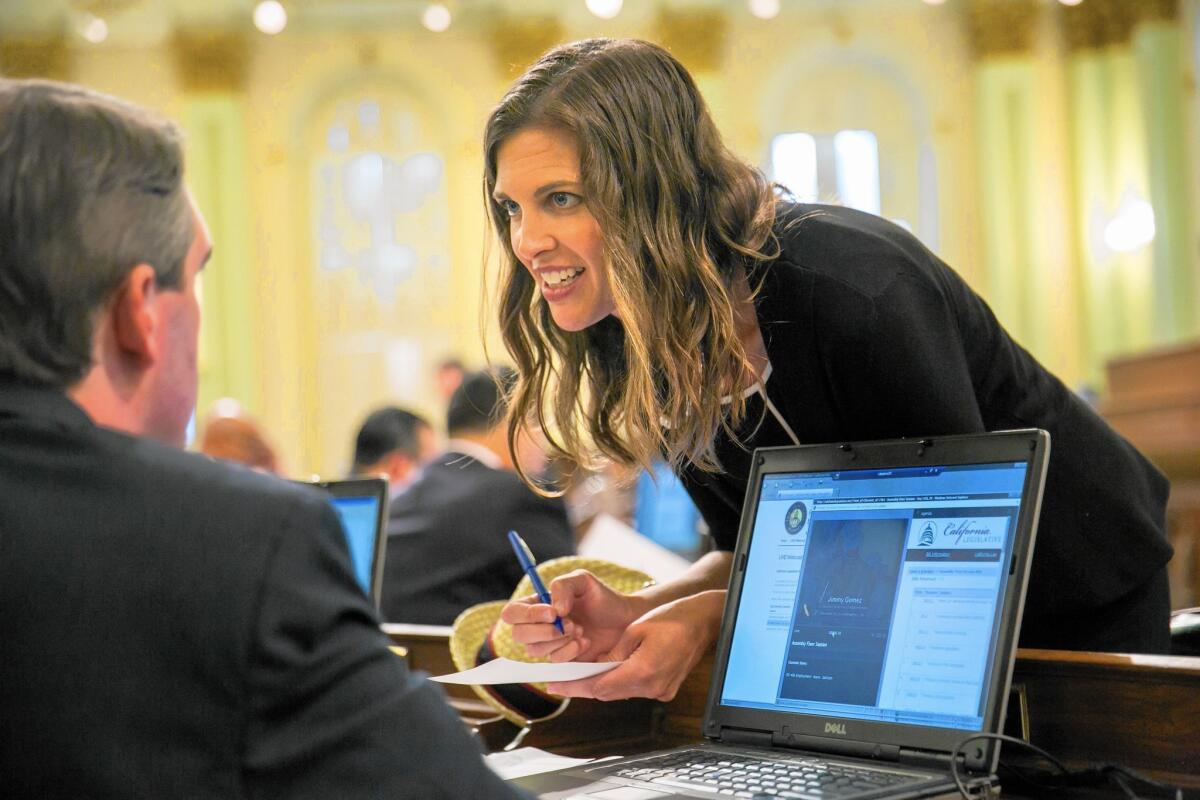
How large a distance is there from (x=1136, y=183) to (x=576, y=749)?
10.7 metres

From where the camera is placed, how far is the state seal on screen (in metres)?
1.54

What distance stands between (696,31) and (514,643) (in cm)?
1075

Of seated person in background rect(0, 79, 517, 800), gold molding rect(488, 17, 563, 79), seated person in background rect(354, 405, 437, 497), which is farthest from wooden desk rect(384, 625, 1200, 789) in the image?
gold molding rect(488, 17, 563, 79)

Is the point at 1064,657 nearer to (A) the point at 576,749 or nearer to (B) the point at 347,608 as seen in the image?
(A) the point at 576,749

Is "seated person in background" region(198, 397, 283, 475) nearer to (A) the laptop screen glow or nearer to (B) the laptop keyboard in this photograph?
(A) the laptop screen glow

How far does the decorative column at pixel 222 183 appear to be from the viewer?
38.7 ft

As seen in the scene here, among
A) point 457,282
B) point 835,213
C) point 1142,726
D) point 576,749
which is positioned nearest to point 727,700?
point 576,749

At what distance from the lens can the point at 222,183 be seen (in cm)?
1185

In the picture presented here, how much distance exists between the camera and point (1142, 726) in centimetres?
136

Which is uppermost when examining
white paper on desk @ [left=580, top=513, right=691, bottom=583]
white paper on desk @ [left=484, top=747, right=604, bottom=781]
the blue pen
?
the blue pen

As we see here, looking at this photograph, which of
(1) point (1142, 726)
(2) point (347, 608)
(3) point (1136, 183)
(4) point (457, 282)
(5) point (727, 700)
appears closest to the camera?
(2) point (347, 608)

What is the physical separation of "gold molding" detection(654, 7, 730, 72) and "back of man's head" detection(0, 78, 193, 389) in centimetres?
1141

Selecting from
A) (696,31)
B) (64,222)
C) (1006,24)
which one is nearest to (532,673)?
(64,222)

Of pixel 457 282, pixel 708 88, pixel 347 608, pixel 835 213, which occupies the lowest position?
pixel 347 608
